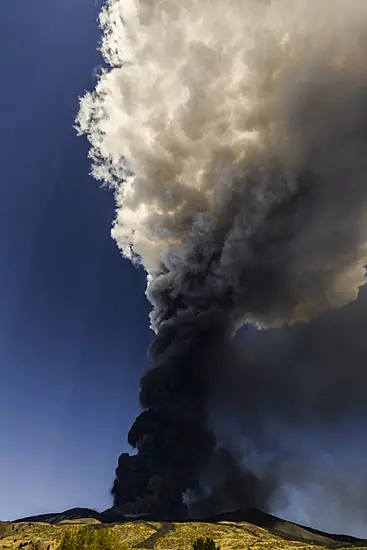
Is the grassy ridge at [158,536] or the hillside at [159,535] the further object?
the hillside at [159,535]

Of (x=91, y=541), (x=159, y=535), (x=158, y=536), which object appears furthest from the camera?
(x=159, y=535)

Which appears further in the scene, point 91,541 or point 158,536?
point 158,536

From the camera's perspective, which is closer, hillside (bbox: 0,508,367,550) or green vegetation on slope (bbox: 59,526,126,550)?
green vegetation on slope (bbox: 59,526,126,550)

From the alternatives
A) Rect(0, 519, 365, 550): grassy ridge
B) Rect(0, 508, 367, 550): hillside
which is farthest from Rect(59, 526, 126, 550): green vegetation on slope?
Rect(0, 508, 367, 550): hillside

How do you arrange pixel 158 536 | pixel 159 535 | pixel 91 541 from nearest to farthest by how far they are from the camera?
pixel 91 541 < pixel 158 536 < pixel 159 535

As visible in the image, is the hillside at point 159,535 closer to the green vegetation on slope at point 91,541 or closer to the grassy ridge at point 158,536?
the grassy ridge at point 158,536

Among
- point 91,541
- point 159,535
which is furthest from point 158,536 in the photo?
point 91,541

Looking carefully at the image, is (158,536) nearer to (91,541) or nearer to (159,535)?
(159,535)

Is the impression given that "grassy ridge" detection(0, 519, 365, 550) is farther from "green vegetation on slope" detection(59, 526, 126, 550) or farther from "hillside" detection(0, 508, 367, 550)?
"green vegetation on slope" detection(59, 526, 126, 550)

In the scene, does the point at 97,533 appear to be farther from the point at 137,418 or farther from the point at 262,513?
the point at 262,513

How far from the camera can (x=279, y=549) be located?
100m

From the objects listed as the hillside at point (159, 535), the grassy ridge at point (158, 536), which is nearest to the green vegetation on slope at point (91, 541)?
the grassy ridge at point (158, 536)

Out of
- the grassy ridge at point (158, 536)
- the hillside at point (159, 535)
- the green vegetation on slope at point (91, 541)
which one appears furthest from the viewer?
the hillside at point (159, 535)

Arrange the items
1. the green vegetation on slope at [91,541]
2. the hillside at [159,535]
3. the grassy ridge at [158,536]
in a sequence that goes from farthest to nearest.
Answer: the hillside at [159,535]
the grassy ridge at [158,536]
the green vegetation on slope at [91,541]
